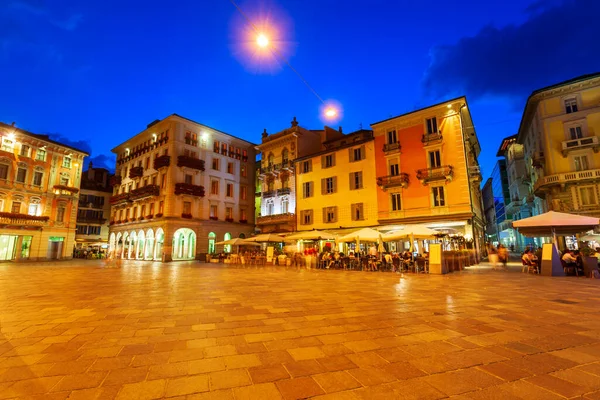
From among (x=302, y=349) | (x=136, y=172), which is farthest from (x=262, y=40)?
(x=136, y=172)

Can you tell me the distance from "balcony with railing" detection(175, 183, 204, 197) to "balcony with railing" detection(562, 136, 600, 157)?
1377 inches

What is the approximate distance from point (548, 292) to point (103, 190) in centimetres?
5595

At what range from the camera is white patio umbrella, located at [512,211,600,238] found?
12.5 m

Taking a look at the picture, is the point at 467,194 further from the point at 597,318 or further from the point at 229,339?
the point at 229,339

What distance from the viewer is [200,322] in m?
5.30

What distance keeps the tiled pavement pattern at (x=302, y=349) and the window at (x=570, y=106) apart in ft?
87.0

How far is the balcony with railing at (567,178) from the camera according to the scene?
23594 millimetres

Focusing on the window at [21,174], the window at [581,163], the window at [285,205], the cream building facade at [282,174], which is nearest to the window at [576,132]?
the window at [581,163]

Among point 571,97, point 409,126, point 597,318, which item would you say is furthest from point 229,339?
point 571,97

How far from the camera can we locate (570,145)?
24953 mm

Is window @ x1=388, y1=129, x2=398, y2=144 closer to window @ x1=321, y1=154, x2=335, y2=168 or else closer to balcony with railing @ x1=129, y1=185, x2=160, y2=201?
window @ x1=321, y1=154, x2=335, y2=168

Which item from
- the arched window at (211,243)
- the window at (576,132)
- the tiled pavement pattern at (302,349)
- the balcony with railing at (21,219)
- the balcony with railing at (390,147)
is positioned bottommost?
the tiled pavement pattern at (302,349)

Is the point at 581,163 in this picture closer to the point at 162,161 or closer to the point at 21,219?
the point at 162,161

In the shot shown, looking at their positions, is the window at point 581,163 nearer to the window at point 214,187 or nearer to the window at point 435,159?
the window at point 435,159
